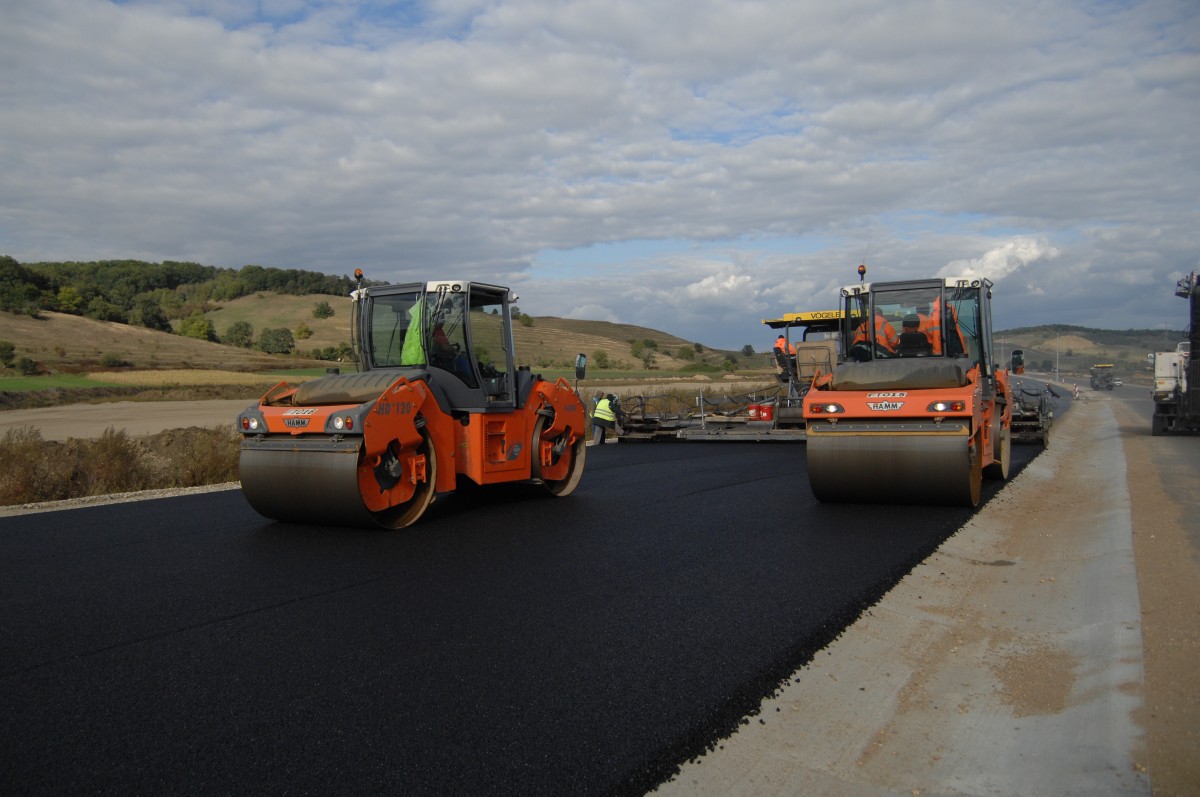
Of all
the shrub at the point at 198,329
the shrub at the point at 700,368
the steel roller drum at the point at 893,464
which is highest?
the shrub at the point at 198,329

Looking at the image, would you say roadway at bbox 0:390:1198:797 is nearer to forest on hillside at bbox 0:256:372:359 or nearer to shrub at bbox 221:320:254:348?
forest on hillside at bbox 0:256:372:359

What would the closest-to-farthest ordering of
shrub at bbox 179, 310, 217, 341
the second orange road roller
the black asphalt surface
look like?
1. the black asphalt surface
2. the second orange road roller
3. shrub at bbox 179, 310, 217, 341

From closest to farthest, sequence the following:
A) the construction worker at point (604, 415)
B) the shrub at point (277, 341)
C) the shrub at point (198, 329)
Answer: the construction worker at point (604, 415) < the shrub at point (277, 341) < the shrub at point (198, 329)

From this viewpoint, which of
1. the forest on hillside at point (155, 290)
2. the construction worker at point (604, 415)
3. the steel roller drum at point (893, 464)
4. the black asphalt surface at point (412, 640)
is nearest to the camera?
the black asphalt surface at point (412, 640)

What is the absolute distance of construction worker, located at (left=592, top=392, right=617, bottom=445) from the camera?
54.9ft

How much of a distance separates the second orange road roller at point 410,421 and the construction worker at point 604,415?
6.90 m

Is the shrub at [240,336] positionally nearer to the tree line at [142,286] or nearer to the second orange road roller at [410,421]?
the tree line at [142,286]

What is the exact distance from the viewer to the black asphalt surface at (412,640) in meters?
3.20

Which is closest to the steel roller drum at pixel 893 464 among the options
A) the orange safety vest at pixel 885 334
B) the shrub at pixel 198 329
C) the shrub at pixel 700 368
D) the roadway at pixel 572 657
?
the roadway at pixel 572 657

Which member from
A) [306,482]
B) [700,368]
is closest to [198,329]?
[700,368]

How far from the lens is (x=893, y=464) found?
26.3ft

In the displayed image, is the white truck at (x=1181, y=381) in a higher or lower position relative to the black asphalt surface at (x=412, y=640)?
higher

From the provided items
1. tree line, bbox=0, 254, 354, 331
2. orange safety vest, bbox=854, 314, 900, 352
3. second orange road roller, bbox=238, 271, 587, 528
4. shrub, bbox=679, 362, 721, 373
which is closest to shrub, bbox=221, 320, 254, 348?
tree line, bbox=0, 254, 354, 331

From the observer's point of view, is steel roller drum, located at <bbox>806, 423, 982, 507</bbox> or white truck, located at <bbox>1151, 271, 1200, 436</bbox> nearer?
steel roller drum, located at <bbox>806, 423, 982, 507</bbox>
